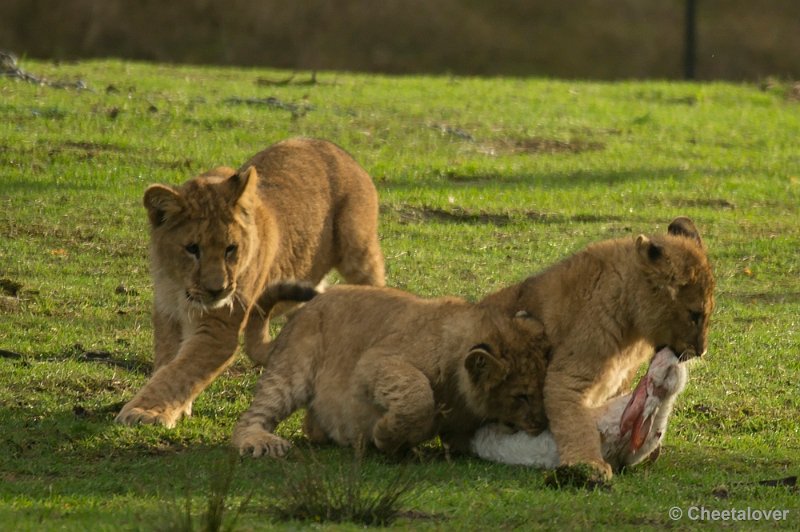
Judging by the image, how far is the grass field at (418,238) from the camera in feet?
22.3

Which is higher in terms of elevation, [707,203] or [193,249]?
[707,203]

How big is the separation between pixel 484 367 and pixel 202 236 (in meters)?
1.91

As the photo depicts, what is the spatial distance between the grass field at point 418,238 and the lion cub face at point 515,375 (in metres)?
0.27

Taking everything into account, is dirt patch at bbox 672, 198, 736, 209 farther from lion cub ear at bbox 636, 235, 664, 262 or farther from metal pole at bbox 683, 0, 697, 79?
metal pole at bbox 683, 0, 697, 79

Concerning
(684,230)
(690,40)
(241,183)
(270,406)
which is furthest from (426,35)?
(270,406)

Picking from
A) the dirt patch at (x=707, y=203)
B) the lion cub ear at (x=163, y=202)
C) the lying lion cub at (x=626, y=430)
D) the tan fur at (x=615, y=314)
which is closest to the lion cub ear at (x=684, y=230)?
the tan fur at (x=615, y=314)

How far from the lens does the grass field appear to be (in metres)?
6.79

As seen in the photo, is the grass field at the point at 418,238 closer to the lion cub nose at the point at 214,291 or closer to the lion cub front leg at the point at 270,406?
the lion cub front leg at the point at 270,406

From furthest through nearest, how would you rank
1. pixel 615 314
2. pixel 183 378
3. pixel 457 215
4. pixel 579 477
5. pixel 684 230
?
pixel 457 215, pixel 183 378, pixel 684 230, pixel 615 314, pixel 579 477

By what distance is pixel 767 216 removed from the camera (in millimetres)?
14781

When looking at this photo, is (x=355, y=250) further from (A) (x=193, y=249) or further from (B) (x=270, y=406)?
(B) (x=270, y=406)

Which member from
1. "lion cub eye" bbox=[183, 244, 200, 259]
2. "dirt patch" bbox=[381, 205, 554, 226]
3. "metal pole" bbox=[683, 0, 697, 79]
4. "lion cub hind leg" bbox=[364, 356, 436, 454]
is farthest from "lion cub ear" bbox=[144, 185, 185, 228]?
"metal pole" bbox=[683, 0, 697, 79]

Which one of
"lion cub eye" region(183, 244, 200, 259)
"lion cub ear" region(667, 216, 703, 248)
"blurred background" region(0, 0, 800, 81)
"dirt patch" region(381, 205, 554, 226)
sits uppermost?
"blurred background" region(0, 0, 800, 81)

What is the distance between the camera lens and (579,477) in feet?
22.4
